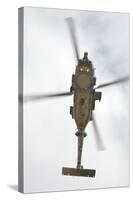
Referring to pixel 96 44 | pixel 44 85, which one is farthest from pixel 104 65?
pixel 44 85

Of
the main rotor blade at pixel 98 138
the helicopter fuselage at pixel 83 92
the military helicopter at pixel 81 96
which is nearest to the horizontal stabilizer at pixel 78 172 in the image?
the military helicopter at pixel 81 96

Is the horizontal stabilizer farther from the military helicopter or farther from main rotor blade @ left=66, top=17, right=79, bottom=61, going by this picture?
main rotor blade @ left=66, top=17, right=79, bottom=61

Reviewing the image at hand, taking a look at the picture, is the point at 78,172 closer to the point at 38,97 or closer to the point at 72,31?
the point at 38,97

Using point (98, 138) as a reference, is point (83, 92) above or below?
above

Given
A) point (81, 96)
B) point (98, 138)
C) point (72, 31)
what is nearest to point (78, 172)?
point (98, 138)

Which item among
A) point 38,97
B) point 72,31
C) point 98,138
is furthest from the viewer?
point 98,138

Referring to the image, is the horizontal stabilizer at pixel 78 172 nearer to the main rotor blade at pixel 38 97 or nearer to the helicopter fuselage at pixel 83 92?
the helicopter fuselage at pixel 83 92

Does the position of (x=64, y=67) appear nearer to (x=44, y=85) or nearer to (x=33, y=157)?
(x=44, y=85)

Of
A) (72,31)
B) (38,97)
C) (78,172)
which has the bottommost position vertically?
(78,172)

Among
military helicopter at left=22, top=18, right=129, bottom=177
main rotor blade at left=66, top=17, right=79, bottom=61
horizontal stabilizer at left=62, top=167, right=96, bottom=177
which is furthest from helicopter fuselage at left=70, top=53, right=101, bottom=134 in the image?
horizontal stabilizer at left=62, top=167, right=96, bottom=177
